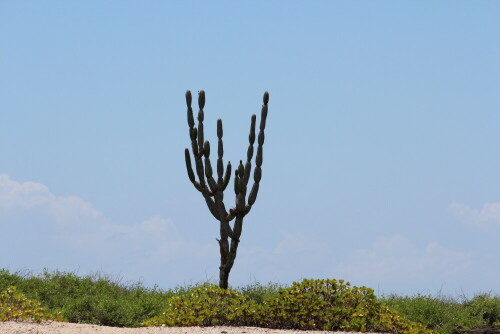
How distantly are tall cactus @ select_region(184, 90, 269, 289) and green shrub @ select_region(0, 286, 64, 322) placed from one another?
3713 mm

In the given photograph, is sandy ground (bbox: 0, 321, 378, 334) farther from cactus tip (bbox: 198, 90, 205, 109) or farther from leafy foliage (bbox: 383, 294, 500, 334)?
cactus tip (bbox: 198, 90, 205, 109)

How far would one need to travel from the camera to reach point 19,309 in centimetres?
1174

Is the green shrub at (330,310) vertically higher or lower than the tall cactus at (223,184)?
lower

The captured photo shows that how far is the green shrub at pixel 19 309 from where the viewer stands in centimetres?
1145

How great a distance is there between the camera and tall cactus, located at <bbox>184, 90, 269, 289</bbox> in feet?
46.8

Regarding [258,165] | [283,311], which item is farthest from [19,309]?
[258,165]

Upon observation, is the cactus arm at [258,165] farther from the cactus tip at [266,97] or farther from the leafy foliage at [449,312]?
the leafy foliage at [449,312]

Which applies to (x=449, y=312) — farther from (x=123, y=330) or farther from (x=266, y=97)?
(x=123, y=330)

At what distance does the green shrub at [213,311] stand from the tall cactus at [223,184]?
3.00 meters

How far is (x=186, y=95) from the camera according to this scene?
49.2 ft

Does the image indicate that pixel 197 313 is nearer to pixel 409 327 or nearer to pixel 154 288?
pixel 409 327

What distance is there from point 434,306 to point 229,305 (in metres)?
4.94

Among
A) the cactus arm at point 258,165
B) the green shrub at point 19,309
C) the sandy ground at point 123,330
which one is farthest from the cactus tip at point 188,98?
the sandy ground at point 123,330

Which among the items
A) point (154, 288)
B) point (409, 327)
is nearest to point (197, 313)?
point (409, 327)
